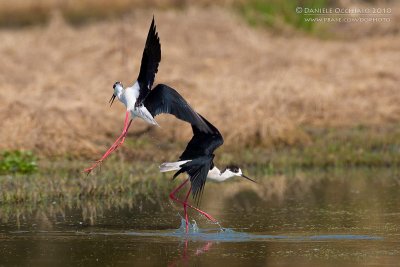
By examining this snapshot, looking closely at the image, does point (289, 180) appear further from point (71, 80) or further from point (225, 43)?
point (225, 43)

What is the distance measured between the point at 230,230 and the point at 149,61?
1564mm

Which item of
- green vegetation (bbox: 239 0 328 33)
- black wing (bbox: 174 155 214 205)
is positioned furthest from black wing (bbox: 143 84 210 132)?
green vegetation (bbox: 239 0 328 33)

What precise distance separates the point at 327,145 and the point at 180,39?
690 centimetres

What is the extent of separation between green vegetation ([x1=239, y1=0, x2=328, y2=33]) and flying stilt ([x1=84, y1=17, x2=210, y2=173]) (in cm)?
1390

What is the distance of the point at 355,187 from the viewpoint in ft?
37.8

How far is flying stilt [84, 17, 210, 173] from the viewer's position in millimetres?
8766

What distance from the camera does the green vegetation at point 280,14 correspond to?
22.8 m

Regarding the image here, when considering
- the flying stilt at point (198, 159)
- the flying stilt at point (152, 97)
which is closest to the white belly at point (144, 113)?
the flying stilt at point (152, 97)

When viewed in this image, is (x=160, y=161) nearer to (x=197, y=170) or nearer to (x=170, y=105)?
(x=197, y=170)

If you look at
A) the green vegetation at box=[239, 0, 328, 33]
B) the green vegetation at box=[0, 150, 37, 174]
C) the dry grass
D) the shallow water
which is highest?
the green vegetation at box=[239, 0, 328, 33]

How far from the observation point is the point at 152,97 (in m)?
8.98

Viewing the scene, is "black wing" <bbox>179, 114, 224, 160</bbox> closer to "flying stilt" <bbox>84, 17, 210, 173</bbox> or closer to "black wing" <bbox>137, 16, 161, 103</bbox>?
"flying stilt" <bbox>84, 17, 210, 173</bbox>

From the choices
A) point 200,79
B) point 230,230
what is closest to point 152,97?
point 230,230

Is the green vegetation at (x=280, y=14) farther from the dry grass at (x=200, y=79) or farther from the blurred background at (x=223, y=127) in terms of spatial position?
the dry grass at (x=200, y=79)
